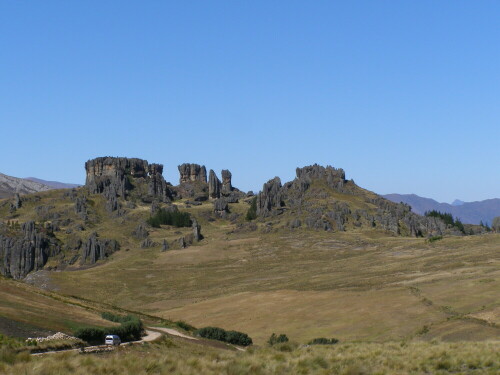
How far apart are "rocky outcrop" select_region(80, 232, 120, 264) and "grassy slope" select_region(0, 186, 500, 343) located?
4322 millimetres

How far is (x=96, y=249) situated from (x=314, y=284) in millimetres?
103897

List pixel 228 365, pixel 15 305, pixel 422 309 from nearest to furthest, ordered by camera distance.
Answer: pixel 228 365, pixel 15 305, pixel 422 309

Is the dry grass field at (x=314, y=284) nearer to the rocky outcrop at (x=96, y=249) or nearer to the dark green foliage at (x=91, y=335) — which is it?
the rocky outcrop at (x=96, y=249)

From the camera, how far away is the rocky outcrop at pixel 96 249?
18649cm

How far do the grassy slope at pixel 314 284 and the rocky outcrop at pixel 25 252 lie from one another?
22204 mm

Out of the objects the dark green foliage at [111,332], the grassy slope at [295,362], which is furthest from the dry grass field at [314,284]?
the dark green foliage at [111,332]

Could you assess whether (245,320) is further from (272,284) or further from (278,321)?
(272,284)

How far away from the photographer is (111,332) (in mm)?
38531

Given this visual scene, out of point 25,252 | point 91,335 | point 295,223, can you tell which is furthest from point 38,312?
point 295,223

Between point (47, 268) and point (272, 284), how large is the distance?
95.4 metres

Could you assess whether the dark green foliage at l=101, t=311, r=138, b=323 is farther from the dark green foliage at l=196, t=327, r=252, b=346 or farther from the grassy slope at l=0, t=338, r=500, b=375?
the grassy slope at l=0, t=338, r=500, b=375

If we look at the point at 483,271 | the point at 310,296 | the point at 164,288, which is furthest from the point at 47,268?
the point at 483,271

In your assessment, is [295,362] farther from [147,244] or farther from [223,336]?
[147,244]

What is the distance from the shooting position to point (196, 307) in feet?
306
